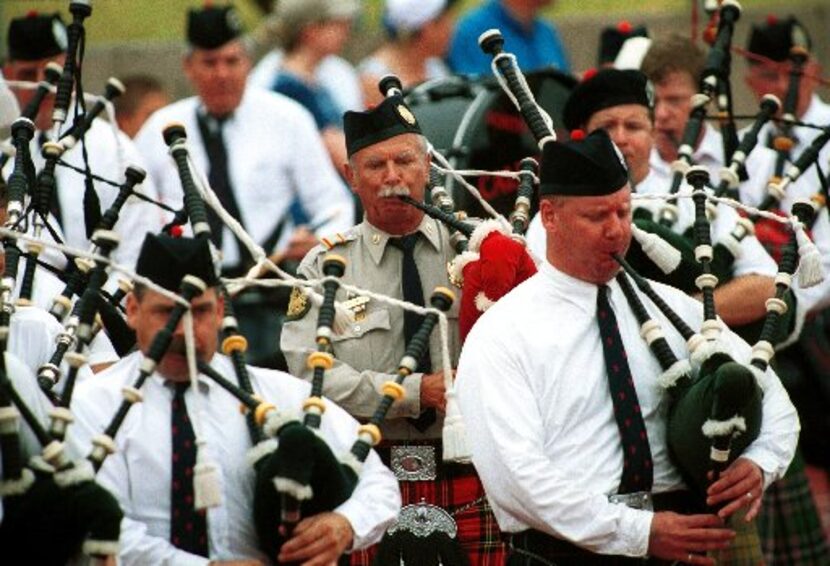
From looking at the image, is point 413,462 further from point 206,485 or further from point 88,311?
point 206,485

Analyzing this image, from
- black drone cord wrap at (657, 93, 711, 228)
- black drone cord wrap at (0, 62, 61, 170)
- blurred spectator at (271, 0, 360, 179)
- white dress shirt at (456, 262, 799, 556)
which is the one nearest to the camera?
white dress shirt at (456, 262, 799, 556)

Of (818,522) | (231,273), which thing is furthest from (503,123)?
(818,522)

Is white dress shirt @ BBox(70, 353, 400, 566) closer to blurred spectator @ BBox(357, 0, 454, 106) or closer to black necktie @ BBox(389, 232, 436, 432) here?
black necktie @ BBox(389, 232, 436, 432)

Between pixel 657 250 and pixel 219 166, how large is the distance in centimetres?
396

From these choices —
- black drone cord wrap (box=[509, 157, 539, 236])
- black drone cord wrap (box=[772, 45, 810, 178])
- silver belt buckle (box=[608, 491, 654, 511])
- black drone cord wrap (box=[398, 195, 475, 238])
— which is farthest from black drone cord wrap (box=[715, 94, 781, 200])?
silver belt buckle (box=[608, 491, 654, 511])

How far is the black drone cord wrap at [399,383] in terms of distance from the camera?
6129mm

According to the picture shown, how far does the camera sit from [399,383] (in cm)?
638

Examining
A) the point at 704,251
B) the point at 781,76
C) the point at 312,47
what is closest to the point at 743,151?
the point at 704,251

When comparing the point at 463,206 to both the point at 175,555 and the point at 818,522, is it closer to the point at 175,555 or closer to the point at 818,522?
the point at 818,522

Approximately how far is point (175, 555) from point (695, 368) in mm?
1494

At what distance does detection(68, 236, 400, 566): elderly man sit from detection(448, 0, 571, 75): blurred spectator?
19.7 feet

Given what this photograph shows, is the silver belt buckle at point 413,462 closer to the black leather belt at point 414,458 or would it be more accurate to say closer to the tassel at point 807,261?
the black leather belt at point 414,458

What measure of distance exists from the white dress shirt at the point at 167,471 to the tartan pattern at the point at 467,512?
4.11ft

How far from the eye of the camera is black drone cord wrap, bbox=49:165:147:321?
7020mm
